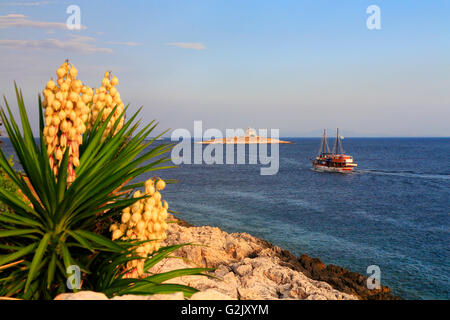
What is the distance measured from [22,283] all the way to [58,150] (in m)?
1.19

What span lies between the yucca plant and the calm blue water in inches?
506

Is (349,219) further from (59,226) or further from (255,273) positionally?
(59,226)

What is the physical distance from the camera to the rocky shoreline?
24.4ft

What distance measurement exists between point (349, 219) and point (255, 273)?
17.3 meters

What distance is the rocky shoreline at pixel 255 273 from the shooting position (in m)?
7.43

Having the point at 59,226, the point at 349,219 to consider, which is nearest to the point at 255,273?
the point at 59,226

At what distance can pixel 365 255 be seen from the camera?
1705 cm

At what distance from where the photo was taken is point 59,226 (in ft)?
9.87

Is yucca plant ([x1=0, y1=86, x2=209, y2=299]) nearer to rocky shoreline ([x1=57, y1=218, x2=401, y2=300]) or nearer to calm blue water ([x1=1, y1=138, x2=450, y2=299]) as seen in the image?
rocky shoreline ([x1=57, y1=218, x2=401, y2=300])

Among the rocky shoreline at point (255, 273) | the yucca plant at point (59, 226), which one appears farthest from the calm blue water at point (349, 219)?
the yucca plant at point (59, 226)

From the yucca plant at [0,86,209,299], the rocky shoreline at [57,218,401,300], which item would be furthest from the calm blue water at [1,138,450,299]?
the yucca plant at [0,86,209,299]

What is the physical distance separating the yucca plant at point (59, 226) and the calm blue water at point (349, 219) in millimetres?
12862
